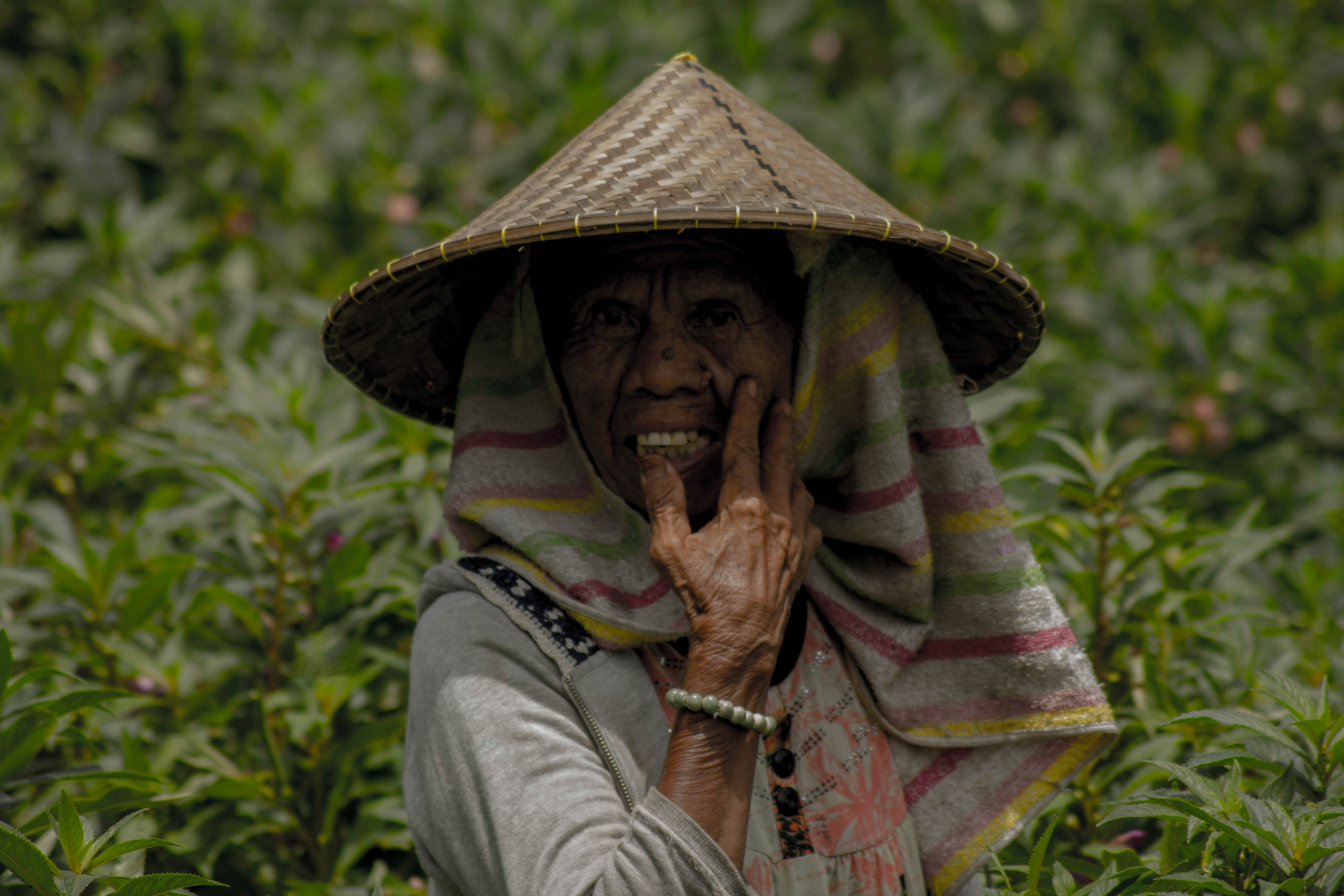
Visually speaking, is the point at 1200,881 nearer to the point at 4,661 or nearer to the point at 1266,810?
the point at 1266,810

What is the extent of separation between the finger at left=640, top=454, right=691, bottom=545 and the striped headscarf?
164 millimetres

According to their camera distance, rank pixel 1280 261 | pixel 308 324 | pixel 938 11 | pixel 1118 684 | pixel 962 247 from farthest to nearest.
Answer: pixel 938 11 < pixel 1280 261 < pixel 308 324 < pixel 1118 684 < pixel 962 247

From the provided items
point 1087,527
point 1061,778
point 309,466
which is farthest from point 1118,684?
point 309,466

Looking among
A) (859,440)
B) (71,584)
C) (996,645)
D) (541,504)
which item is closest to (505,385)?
(541,504)

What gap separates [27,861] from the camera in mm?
1699

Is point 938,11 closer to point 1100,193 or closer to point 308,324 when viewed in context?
point 1100,193

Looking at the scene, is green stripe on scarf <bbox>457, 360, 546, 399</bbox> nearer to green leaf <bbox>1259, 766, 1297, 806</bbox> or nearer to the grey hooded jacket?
the grey hooded jacket

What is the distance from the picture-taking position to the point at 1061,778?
2002mm

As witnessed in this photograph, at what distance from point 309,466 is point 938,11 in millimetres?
4952

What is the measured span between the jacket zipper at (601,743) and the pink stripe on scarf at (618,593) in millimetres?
129

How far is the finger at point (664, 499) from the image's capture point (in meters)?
1.70

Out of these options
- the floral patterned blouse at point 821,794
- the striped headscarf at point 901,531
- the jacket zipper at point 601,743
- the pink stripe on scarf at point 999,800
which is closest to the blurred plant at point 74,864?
the jacket zipper at point 601,743

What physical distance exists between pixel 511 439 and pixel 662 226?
51 centimetres

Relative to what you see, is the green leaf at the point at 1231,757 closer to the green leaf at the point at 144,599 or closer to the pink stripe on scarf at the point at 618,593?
the pink stripe on scarf at the point at 618,593
